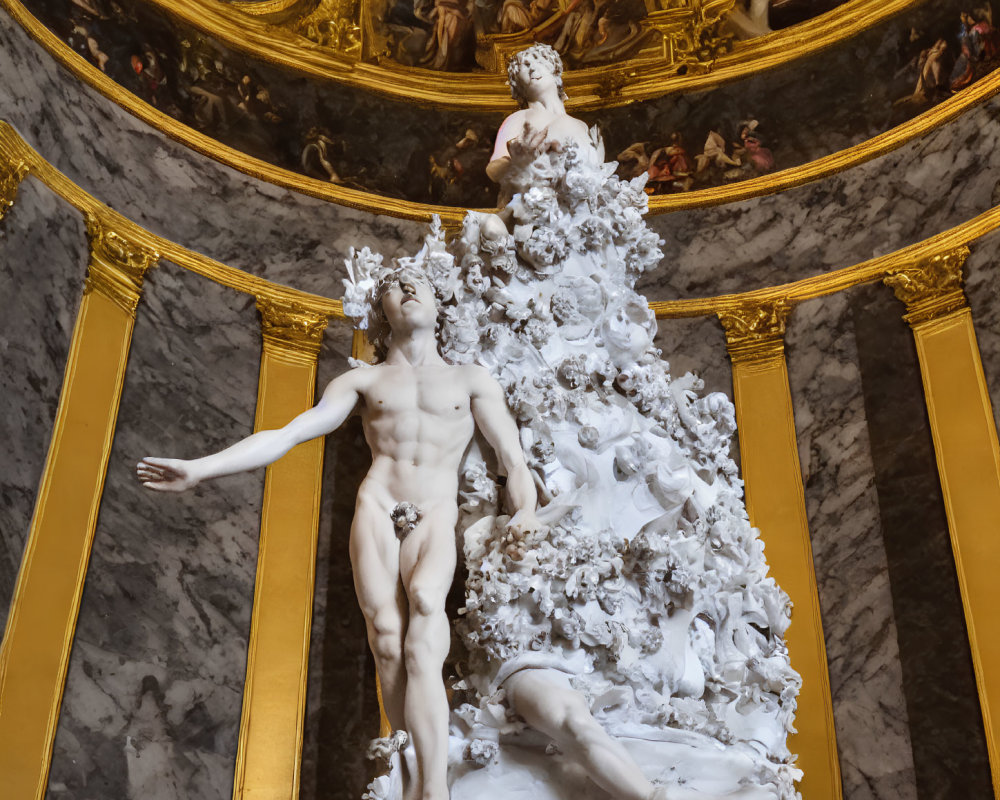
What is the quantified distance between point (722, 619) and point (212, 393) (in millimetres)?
5947

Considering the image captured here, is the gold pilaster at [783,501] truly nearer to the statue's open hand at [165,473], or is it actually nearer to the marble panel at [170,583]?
the marble panel at [170,583]

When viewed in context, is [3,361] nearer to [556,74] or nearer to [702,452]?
[556,74]

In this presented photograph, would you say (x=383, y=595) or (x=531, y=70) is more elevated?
(x=531, y=70)

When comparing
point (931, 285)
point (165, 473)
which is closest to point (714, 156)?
point (931, 285)

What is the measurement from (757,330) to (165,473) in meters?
7.18

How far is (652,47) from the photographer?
12320 mm

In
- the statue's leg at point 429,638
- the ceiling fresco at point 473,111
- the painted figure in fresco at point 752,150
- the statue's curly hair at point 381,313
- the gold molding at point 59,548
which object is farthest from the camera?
the painted figure in fresco at point 752,150

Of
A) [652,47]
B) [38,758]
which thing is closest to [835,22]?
[652,47]

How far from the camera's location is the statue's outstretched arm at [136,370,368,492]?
14.8ft

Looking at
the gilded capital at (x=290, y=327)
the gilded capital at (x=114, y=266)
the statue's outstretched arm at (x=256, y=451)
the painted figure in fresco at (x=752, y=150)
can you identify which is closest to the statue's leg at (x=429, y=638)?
the statue's outstretched arm at (x=256, y=451)

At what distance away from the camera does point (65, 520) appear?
830 cm

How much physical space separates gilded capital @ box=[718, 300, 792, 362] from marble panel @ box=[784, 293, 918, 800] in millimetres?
120

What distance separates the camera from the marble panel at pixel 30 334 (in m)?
7.93

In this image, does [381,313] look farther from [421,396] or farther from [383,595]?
[383,595]
